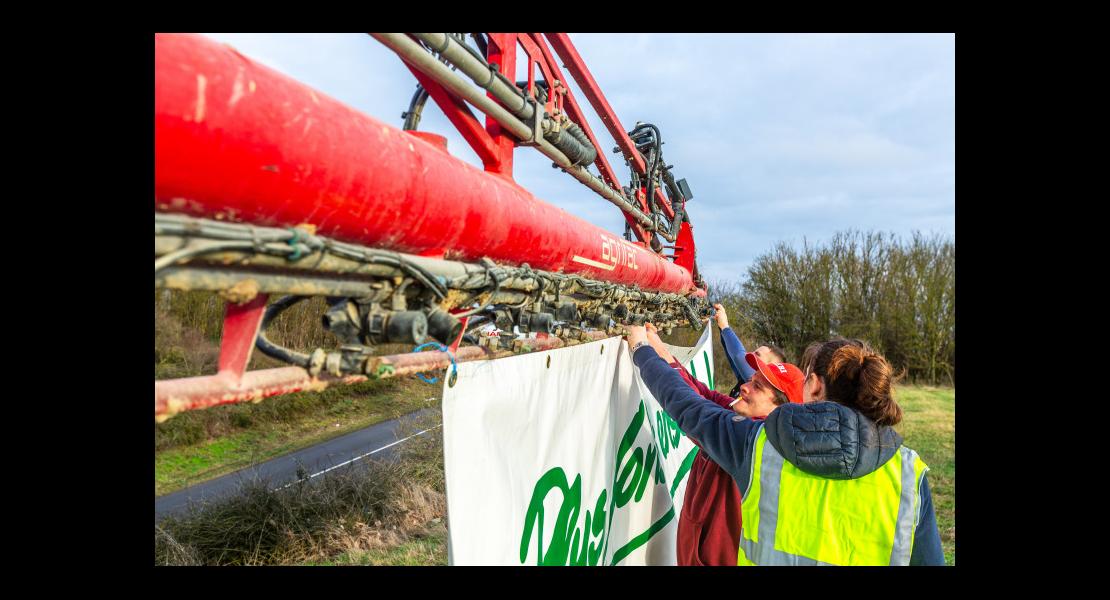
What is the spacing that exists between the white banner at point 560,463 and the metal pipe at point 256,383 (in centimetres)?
17

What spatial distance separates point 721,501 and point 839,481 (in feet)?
2.62

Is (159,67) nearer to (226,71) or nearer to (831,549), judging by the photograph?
(226,71)

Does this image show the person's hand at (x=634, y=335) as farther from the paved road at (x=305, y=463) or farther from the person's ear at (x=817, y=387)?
the paved road at (x=305, y=463)

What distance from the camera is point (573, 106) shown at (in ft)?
8.11

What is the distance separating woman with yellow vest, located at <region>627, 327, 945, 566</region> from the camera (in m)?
1.67

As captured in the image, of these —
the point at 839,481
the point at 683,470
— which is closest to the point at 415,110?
the point at 839,481

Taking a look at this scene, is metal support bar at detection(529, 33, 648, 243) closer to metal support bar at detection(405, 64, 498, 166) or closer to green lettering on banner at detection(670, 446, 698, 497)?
metal support bar at detection(405, 64, 498, 166)

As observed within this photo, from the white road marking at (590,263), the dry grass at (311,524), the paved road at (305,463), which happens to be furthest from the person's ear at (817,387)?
the paved road at (305,463)

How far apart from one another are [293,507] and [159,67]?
6686 millimetres

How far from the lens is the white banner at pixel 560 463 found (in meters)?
1.37

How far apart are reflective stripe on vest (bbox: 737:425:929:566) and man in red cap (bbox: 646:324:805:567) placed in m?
0.61

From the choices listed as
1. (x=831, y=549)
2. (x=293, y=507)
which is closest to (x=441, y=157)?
(x=831, y=549)

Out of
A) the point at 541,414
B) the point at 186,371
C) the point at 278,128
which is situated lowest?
the point at 186,371

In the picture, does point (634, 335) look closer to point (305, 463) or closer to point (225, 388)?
point (225, 388)
